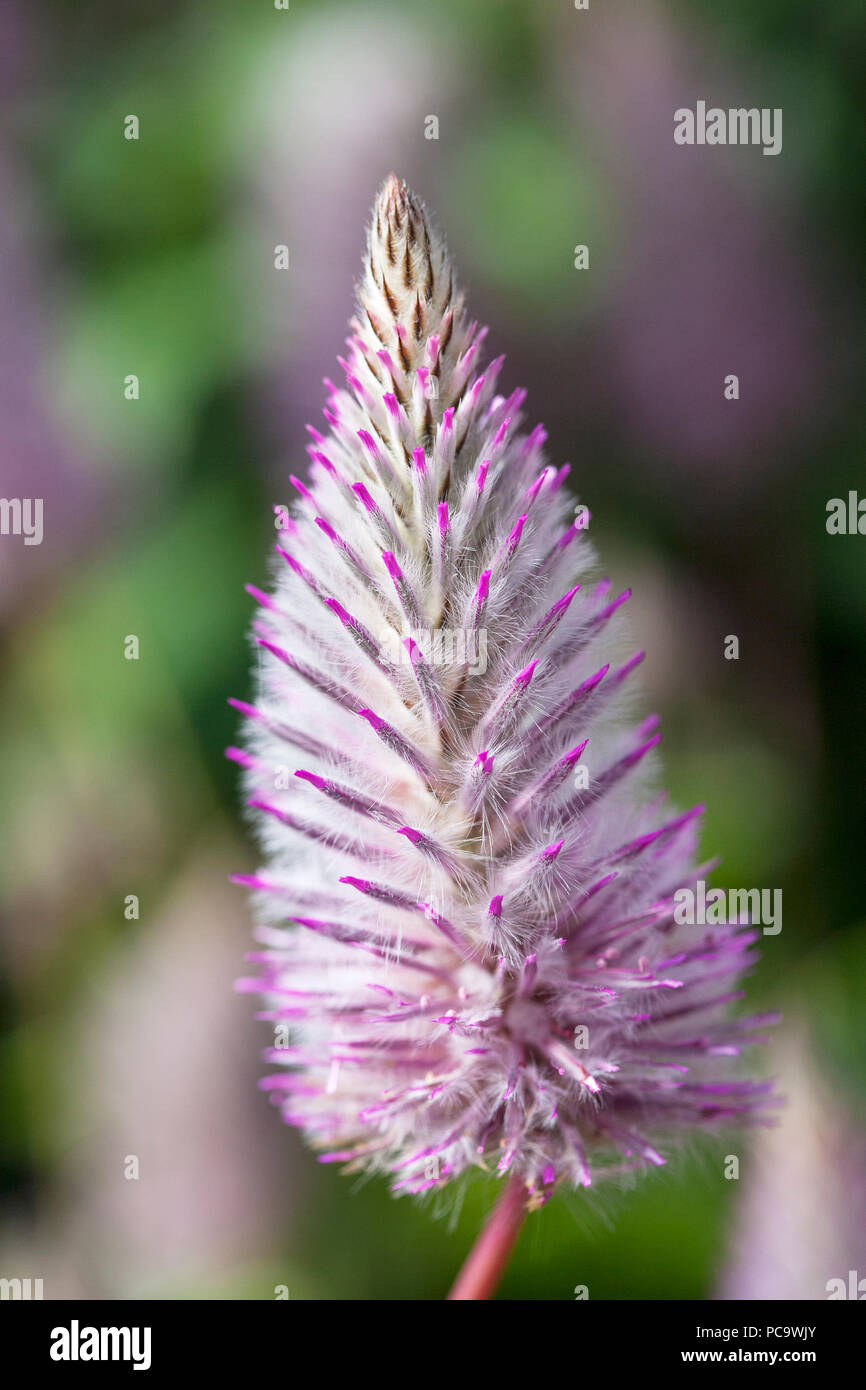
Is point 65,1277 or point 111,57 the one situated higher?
point 111,57

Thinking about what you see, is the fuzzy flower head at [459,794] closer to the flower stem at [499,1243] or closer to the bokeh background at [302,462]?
the flower stem at [499,1243]

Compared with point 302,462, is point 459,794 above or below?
below

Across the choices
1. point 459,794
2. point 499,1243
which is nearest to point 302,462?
point 459,794

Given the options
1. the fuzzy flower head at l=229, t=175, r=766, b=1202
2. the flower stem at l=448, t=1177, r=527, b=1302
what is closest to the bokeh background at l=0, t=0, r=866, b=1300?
the flower stem at l=448, t=1177, r=527, b=1302

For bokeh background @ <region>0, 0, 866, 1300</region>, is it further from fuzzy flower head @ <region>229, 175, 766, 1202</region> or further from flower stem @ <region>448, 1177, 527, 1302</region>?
fuzzy flower head @ <region>229, 175, 766, 1202</region>

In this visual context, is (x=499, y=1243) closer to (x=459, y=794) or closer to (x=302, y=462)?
(x=459, y=794)

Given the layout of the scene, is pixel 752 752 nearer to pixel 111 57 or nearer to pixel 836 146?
pixel 836 146
